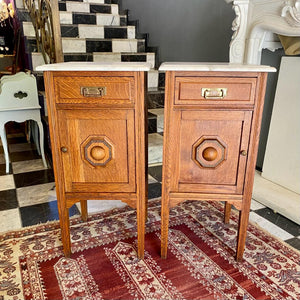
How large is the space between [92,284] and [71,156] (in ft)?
1.82

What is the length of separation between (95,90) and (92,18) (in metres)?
2.75

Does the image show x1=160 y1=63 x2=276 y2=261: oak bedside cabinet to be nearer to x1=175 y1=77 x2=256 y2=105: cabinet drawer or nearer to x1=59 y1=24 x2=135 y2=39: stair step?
x1=175 y1=77 x2=256 y2=105: cabinet drawer

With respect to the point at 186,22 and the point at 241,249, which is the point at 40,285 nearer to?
the point at 241,249

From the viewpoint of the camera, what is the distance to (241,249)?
53.7 inches

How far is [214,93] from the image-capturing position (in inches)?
45.6

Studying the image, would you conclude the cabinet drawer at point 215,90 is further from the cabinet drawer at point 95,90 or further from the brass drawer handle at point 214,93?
the cabinet drawer at point 95,90

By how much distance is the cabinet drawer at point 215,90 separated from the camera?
3.77 ft

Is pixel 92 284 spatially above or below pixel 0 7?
below

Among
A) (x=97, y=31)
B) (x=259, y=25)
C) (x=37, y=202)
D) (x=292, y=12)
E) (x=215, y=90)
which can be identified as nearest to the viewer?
(x=215, y=90)

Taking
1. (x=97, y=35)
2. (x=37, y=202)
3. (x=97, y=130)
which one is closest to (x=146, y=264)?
(x=97, y=130)

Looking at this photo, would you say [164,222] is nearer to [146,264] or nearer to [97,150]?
[146,264]

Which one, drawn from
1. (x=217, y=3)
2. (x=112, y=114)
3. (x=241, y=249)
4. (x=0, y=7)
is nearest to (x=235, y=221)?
(x=241, y=249)

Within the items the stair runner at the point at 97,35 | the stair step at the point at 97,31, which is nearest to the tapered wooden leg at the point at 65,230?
the stair runner at the point at 97,35

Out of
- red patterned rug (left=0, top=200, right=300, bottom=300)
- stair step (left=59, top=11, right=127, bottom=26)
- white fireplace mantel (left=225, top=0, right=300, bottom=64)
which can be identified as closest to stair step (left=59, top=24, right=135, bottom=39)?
stair step (left=59, top=11, right=127, bottom=26)
